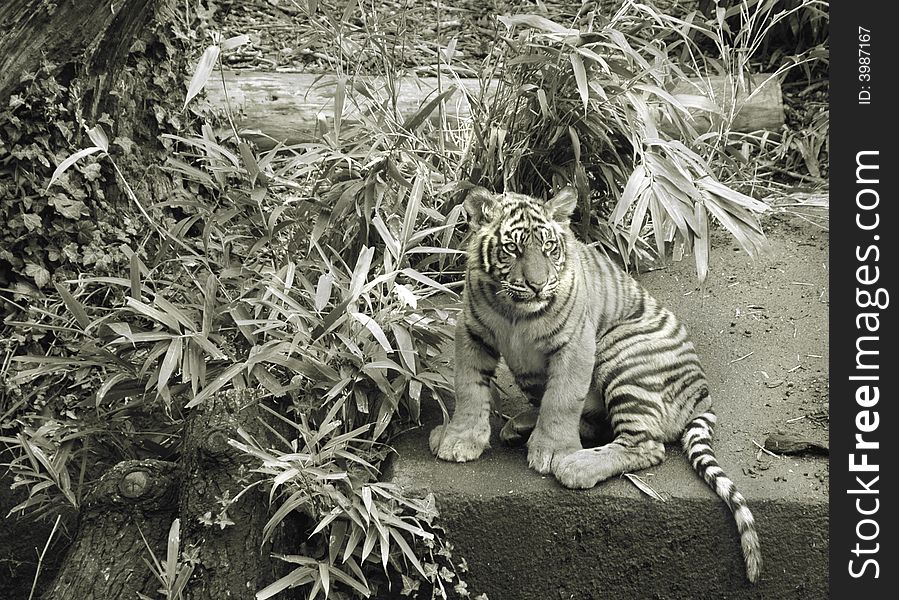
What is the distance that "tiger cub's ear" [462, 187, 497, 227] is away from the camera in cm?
375

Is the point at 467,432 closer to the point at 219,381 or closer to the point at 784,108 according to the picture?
the point at 219,381

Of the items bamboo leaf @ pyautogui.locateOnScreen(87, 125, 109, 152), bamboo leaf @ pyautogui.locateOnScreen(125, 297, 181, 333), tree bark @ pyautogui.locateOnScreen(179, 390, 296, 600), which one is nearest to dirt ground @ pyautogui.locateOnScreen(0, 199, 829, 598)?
tree bark @ pyautogui.locateOnScreen(179, 390, 296, 600)

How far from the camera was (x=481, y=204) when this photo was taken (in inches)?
149

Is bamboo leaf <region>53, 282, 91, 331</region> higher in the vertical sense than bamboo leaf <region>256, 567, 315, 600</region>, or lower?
higher

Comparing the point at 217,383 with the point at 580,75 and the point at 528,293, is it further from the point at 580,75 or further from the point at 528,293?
the point at 580,75

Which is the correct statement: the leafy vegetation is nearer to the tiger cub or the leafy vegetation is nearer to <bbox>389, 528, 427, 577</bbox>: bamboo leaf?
<bbox>389, 528, 427, 577</bbox>: bamboo leaf

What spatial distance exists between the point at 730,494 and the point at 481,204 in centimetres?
147

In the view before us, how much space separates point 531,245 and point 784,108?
3.75 m

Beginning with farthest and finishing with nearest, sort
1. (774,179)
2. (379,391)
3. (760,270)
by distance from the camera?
(774,179) < (760,270) < (379,391)

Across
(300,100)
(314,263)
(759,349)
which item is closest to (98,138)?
(314,263)

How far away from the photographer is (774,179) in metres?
6.47

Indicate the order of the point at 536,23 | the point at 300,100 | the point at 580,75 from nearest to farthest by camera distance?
the point at 580,75, the point at 536,23, the point at 300,100
